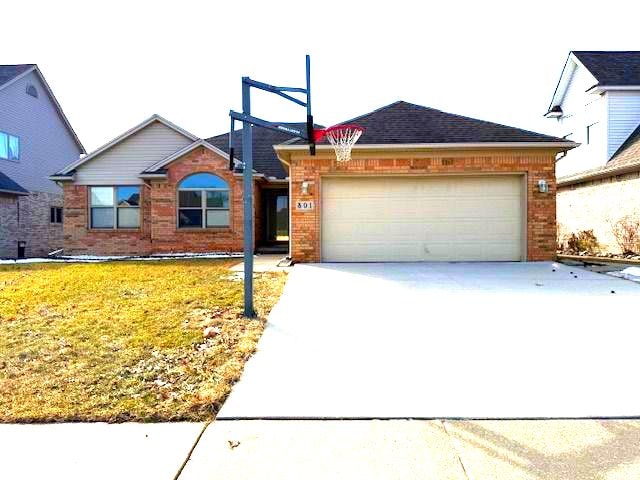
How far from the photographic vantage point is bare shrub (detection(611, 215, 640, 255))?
13.8 metres

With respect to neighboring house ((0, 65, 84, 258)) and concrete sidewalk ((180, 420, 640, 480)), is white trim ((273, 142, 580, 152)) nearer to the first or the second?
concrete sidewalk ((180, 420, 640, 480))

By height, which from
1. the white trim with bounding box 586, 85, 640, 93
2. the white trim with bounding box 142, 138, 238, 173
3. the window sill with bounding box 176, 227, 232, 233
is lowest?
the window sill with bounding box 176, 227, 232, 233

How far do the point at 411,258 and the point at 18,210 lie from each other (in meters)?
17.4

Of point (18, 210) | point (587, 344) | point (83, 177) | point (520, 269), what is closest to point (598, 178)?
point (520, 269)

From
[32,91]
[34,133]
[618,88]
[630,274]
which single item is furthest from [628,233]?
[32,91]

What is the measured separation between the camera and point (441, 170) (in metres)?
11.9

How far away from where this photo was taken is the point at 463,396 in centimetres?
362

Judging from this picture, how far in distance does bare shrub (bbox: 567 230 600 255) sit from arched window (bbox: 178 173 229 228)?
44.1 feet

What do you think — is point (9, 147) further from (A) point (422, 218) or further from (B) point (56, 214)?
(A) point (422, 218)

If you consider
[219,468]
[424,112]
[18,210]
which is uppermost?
[424,112]

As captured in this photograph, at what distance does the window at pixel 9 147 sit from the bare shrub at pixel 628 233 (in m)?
24.5

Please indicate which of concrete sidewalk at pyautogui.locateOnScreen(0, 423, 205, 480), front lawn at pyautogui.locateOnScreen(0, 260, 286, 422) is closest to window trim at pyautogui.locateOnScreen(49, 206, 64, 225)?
front lawn at pyautogui.locateOnScreen(0, 260, 286, 422)

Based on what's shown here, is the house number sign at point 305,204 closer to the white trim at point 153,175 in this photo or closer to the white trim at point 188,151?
the white trim at point 188,151

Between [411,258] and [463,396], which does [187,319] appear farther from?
[411,258]
